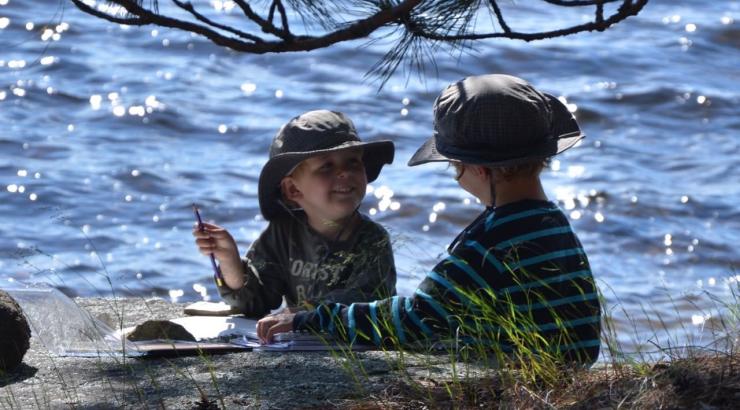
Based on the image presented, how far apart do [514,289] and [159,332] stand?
112 cm

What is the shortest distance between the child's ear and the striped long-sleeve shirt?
47.4 inches

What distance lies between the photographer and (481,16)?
1102 centimetres

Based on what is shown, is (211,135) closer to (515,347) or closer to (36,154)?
(36,154)

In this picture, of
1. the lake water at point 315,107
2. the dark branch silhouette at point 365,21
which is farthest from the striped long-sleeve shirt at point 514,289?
the lake water at point 315,107

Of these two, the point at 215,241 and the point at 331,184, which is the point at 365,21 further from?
the point at 215,241

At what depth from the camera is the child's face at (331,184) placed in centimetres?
454

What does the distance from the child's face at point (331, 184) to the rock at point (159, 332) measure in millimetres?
696

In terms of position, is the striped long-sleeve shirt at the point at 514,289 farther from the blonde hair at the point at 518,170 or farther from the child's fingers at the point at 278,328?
the child's fingers at the point at 278,328

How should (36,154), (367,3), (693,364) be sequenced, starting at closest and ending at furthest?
1. (693,364)
2. (367,3)
3. (36,154)

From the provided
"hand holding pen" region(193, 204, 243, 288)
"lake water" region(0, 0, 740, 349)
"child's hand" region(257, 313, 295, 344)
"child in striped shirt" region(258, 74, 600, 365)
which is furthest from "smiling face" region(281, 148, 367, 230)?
"lake water" region(0, 0, 740, 349)

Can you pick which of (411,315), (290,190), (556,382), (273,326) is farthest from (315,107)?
(556,382)

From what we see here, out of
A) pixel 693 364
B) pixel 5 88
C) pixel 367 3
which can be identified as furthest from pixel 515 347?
pixel 5 88

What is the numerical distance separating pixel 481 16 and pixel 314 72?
4.50 ft

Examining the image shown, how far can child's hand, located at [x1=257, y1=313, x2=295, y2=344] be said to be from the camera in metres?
3.86
